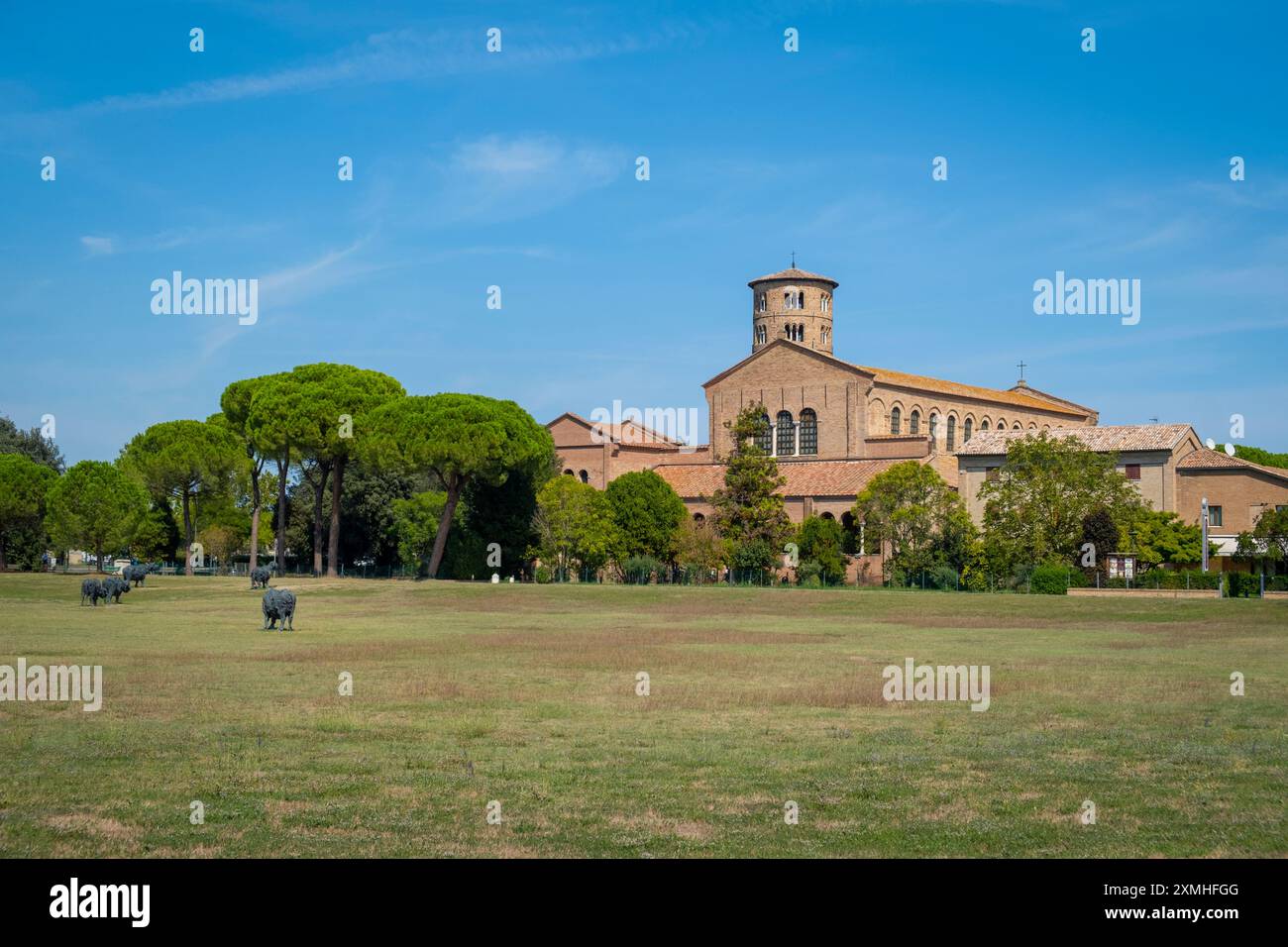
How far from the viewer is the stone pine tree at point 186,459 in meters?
74.8

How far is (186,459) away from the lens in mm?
74625

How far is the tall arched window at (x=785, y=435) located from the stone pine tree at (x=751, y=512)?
13.9 m

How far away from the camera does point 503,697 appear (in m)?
19.5

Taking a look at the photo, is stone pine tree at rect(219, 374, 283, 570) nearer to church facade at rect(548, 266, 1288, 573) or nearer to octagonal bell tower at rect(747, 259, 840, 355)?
church facade at rect(548, 266, 1288, 573)

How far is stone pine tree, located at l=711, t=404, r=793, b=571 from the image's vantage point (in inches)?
2793

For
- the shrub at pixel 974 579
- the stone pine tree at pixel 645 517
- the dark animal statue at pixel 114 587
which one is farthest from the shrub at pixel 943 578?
the dark animal statue at pixel 114 587

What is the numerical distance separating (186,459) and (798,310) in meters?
45.1

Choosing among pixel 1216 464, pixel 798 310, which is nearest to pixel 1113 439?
pixel 1216 464

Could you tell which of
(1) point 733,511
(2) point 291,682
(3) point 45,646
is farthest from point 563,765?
(1) point 733,511

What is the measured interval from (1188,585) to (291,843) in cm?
5339

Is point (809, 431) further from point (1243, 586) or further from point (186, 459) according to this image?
point (186, 459)
